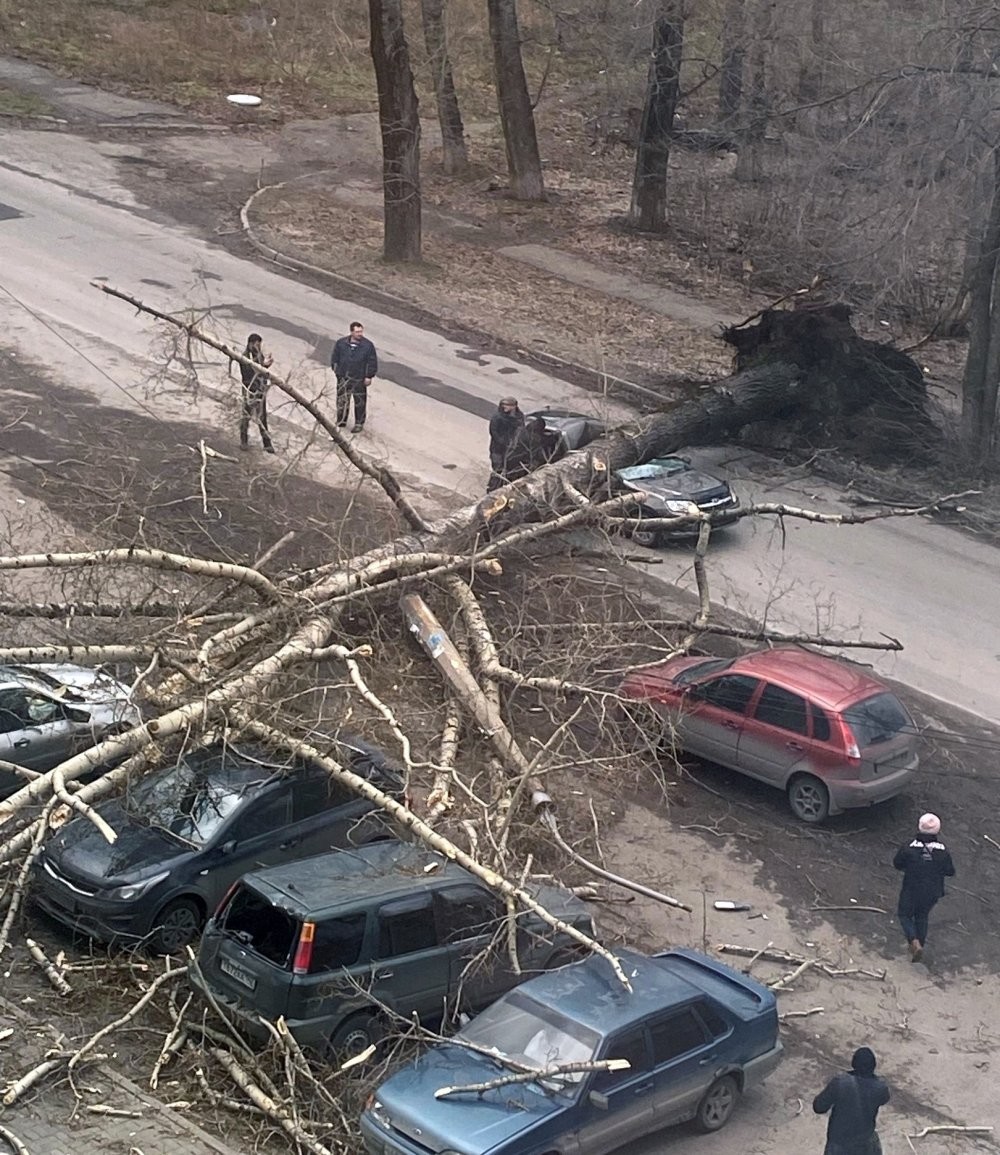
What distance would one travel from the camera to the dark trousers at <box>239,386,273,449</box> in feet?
45.8

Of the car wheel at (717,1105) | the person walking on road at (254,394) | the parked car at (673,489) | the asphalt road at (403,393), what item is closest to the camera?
the car wheel at (717,1105)

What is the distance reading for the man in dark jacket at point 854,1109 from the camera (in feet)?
28.8

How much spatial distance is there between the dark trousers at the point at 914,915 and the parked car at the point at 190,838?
154 inches

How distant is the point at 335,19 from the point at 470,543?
1115 inches

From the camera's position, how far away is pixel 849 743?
12.8 m

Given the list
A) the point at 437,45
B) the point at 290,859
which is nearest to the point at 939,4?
the point at 437,45

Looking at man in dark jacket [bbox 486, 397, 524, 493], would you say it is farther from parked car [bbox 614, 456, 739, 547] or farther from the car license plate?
the car license plate

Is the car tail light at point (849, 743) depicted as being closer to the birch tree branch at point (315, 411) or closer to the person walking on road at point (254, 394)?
the birch tree branch at point (315, 411)

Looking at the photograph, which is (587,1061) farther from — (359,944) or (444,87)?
(444,87)

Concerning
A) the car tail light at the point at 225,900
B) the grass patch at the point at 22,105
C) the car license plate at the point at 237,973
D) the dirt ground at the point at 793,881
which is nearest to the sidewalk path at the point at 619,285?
the dirt ground at the point at 793,881

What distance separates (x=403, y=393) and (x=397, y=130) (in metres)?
6.06

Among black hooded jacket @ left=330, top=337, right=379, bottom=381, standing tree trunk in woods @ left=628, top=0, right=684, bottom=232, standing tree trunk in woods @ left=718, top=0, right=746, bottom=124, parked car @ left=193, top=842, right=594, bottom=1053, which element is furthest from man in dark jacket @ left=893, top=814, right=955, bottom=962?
standing tree trunk in woods @ left=628, top=0, right=684, bottom=232

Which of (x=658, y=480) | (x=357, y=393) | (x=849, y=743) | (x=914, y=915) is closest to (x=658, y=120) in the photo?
(x=357, y=393)

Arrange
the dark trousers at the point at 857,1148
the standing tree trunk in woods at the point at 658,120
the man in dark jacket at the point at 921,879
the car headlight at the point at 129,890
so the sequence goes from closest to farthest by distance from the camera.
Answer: the dark trousers at the point at 857,1148 → the car headlight at the point at 129,890 → the man in dark jacket at the point at 921,879 → the standing tree trunk in woods at the point at 658,120
